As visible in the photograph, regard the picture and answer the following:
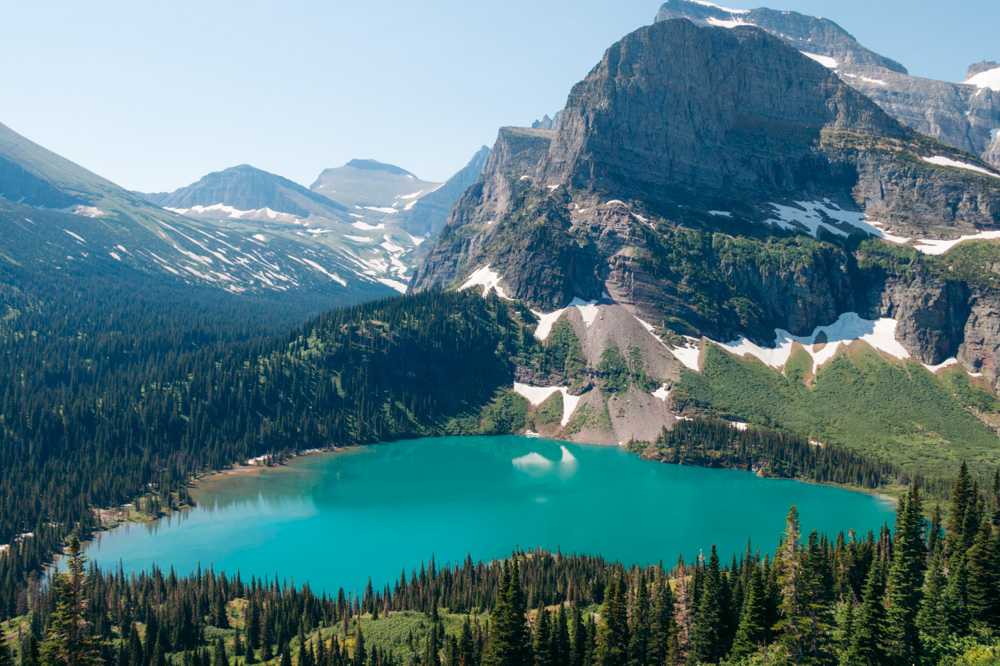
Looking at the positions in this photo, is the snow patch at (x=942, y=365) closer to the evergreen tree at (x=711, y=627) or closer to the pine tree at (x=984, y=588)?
the pine tree at (x=984, y=588)

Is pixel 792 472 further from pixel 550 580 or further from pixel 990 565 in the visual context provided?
pixel 990 565

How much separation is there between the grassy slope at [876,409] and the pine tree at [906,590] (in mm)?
104870

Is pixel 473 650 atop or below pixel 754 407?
below

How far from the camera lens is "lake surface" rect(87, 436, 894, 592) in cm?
10925

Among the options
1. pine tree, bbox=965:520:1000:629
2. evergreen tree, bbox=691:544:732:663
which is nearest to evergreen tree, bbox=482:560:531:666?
evergreen tree, bbox=691:544:732:663

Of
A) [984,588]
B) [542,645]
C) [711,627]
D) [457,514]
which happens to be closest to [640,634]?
[711,627]

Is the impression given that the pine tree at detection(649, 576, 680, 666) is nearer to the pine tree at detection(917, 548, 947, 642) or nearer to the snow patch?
the pine tree at detection(917, 548, 947, 642)

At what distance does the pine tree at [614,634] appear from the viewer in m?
59.4

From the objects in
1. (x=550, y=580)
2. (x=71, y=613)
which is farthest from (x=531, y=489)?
(x=71, y=613)

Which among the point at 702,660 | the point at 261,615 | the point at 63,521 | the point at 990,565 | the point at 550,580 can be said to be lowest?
the point at 63,521

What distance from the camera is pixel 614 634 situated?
197 feet

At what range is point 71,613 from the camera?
42.0 metres

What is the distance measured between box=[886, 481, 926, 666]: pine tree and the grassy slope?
105 m

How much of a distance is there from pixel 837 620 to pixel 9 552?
10703 centimetres
